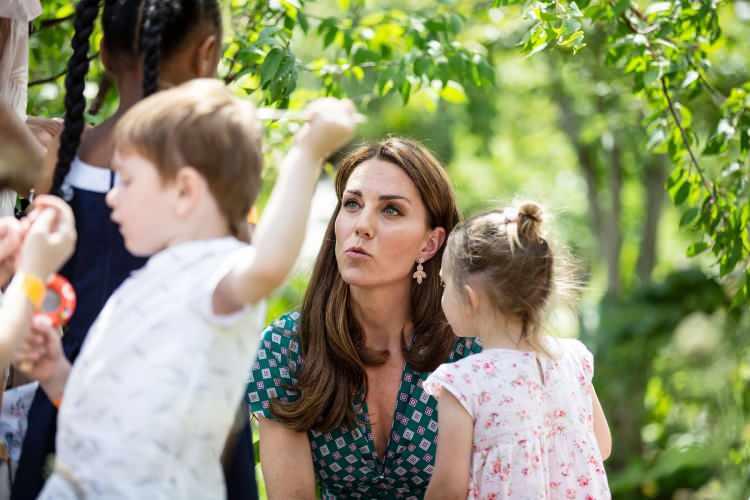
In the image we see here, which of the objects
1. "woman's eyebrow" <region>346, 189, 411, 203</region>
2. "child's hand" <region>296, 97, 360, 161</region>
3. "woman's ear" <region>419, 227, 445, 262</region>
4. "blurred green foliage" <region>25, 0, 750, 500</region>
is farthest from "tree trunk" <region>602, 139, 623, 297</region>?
"child's hand" <region>296, 97, 360, 161</region>

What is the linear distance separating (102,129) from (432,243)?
4.63 feet

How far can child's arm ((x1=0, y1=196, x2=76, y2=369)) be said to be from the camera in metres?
1.94

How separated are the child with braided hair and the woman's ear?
1296 millimetres

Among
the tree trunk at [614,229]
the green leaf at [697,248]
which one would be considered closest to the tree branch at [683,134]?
the green leaf at [697,248]

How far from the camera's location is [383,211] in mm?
3422

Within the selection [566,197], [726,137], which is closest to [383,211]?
[726,137]

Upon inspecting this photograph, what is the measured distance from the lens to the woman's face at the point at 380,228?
3354 mm

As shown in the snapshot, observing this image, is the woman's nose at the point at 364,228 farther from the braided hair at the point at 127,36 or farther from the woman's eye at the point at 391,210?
the braided hair at the point at 127,36

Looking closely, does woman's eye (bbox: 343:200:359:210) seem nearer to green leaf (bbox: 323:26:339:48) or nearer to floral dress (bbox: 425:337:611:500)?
floral dress (bbox: 425:337:611:500)

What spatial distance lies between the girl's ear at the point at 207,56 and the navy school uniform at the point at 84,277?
0.28 m

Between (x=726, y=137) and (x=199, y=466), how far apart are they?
8.59 feet

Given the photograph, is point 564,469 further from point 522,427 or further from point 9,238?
point 9,238

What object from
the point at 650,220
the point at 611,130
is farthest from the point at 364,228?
the point at 650,220

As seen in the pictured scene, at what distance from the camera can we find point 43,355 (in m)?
2.11
